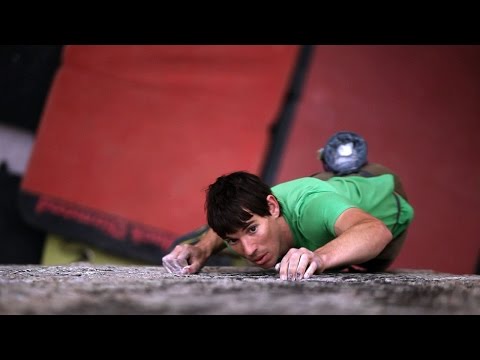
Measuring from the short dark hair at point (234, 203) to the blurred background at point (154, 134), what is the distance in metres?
0.96

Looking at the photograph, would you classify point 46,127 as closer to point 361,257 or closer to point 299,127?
point 299,127

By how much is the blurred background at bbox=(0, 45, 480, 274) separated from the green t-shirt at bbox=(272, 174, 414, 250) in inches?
29.3

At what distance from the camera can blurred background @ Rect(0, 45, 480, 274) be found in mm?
2127

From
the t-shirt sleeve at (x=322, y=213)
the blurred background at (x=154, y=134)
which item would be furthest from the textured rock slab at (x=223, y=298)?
the blurred background at (x=154, y=134)

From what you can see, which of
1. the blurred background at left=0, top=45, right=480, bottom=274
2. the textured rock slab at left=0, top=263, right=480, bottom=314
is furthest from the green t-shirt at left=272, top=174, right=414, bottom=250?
the blurred background at left=0, top=45, right=480, bottom=274

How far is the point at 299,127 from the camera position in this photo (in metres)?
2.18

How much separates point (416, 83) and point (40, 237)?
1.59 meters

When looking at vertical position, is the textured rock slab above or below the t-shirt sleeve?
below

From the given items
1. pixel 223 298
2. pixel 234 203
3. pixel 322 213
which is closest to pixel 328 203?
pixel 322 213

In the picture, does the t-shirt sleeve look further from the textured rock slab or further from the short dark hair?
the textured rock slab

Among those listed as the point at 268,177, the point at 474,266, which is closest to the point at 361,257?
the point at 268,177

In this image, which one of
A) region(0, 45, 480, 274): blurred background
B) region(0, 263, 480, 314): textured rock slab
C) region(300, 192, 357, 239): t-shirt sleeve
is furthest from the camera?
region(0, 45, 480, 274): blurred background

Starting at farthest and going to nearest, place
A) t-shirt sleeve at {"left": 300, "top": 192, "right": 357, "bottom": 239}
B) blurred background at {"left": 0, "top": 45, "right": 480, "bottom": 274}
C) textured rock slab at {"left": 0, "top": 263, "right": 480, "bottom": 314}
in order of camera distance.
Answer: blurred background at {"left": 0, "top": 45, "right": 480, "bottom": 274}, t-shirt sleeve at {"left": 300, "top": 192, "right": 357, "bottom": 239}, textured rock slab at {"left": 0, "top": 263, "right": 480, "bottom": 314}

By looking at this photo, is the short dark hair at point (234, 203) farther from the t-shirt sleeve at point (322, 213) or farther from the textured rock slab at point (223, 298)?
the textured rock slab at point (223, 298)
